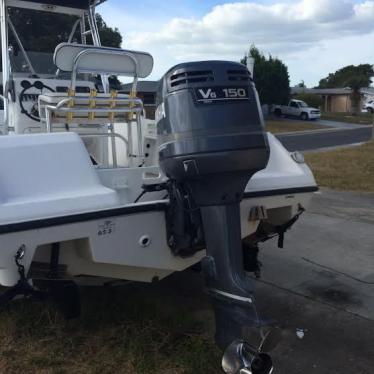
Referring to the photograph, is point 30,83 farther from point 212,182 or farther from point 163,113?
point 212,182

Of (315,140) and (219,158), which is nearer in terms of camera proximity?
(219,158)

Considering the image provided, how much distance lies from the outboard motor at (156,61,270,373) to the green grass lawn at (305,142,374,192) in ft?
22.2

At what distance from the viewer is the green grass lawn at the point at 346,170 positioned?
9539 mm

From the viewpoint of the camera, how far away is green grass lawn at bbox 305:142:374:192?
9.54m

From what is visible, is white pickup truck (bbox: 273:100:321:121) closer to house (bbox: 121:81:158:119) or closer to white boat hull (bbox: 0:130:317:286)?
house (bbox: 121:81:158:119)

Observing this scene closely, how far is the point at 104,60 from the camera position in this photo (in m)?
3.68

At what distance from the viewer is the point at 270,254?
537 centimetres

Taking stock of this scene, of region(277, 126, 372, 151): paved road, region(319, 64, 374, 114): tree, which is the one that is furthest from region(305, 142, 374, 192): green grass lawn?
region(319, 64, 374, 114): tree

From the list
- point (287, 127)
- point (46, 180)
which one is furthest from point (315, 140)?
point (46, 180)

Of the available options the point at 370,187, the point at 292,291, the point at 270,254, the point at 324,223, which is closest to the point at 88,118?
the point at 292,291

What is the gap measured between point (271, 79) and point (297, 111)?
159 inches

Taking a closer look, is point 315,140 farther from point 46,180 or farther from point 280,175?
point 46,180

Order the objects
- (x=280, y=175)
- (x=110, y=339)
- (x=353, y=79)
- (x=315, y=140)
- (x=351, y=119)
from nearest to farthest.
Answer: (x=110, y=339) < (x=280, y=175) < (x=315, y=140) < (x=351, y=119) < (x=353, y=79)

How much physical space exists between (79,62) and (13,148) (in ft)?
3.53
